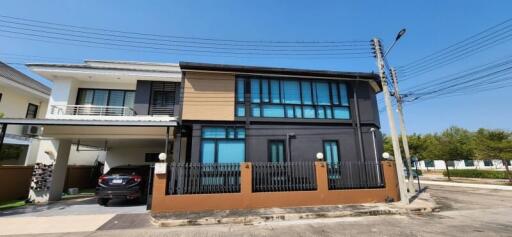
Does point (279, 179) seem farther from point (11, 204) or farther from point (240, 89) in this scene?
point (11, 204)

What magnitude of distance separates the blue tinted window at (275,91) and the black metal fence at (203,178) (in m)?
4.07

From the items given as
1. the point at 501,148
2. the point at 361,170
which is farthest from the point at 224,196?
the point at 501,148

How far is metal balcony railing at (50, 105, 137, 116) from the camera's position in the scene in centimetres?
1277

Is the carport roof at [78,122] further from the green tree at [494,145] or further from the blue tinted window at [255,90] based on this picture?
the green tree at [494,145]

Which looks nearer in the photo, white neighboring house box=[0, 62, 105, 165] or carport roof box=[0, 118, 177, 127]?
carport roof box=[0, 118, 177, 127]

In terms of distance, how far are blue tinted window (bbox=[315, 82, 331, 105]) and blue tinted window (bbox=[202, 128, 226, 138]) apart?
5.18 m

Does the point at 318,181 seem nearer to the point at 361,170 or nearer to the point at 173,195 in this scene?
the point at 361,170

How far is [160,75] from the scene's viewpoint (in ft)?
44.1

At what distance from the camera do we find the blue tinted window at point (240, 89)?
11992 millimetres

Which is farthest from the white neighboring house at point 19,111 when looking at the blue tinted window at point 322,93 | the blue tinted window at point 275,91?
the blue tinted window at point 322,93

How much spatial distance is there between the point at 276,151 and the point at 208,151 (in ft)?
10.6

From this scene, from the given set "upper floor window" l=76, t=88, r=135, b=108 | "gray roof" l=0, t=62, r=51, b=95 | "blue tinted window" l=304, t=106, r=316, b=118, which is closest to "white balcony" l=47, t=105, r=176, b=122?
"upper floor window" l=76, t=88, r=135, b=108

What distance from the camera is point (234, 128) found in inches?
457

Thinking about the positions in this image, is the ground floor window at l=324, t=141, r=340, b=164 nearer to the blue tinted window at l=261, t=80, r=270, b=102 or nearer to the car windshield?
the blue tinted window at l=261, t=80, r=270, b=102
